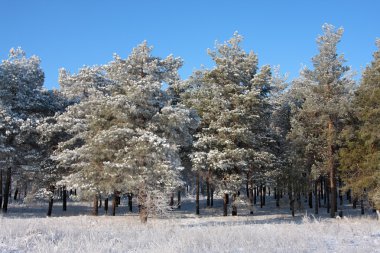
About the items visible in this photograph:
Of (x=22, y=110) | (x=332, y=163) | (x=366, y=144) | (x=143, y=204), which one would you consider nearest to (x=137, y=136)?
(x=143, y=204)

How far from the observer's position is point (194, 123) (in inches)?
1028

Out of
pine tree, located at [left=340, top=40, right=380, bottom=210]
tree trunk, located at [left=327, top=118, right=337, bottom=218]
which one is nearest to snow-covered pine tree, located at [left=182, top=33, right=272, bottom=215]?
tree trunk, located at [left=327, top=118, right=337, bottom=218]

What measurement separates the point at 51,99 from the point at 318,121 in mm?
25057

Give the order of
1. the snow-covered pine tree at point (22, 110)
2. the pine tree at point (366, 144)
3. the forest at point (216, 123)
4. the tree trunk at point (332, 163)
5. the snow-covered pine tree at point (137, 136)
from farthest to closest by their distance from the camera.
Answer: the tree trunk at point (332, 163), the snow-covered pine tree at point (22, 110), the pine tree at point (366, 144), the forest at point (216, 123), the snow-covered pine tree at point (137, 136)

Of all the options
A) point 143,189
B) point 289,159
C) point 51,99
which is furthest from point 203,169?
point 51,99

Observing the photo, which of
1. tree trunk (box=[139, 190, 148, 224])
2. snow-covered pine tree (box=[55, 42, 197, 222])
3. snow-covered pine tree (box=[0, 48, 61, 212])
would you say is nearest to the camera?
snow-covered pine tree (box=[55, 42, 197, 222])

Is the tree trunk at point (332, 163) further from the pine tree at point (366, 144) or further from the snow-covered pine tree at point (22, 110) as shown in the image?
the snow-covered pine tree at point (22, 110)

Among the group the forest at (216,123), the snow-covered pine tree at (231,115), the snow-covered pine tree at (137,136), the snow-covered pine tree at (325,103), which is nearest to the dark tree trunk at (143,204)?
the snow-covered pine tree at (137,136)

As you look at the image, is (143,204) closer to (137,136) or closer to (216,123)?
(137,136)

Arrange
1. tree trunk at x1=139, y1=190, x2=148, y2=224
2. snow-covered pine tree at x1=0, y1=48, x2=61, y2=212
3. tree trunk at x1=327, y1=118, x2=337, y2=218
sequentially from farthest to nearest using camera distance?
1. tree trunk at x1=327, y1=118, x2=337, y2=218
2. snow-covered pine tree at x1=0, y1=48, x2=61, y2=212
3. tree trunk at x1=139, y1=190, x2=148, y2=224

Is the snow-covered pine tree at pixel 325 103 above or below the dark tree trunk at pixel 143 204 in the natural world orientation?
above

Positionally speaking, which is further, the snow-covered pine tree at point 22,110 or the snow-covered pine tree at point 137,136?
the snow-covered pine tree at point 22,110

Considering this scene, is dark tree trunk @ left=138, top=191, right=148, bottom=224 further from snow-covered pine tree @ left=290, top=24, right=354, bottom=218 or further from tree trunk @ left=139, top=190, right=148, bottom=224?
snow-covered pine tree @ left=290, top=24, right=354, bottom=218

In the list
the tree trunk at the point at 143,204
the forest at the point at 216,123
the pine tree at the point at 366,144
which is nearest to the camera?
the tree trunk at the point at 143,204
